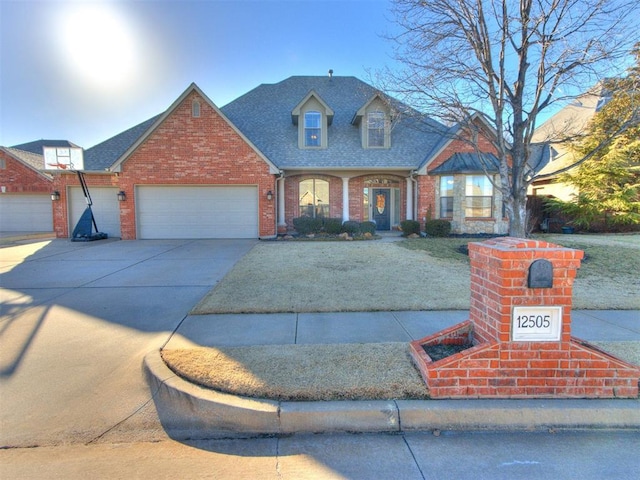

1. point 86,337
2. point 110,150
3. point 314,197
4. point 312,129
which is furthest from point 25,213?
point 86,337

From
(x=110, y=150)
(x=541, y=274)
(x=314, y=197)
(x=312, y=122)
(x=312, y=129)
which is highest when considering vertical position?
(x=312, y=122)

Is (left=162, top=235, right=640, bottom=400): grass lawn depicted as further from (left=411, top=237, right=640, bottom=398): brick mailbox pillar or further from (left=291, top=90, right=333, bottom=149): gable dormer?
(left=291, top=90, right=333, bottom=149): gable dormer

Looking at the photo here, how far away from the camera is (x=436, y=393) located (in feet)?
9.11

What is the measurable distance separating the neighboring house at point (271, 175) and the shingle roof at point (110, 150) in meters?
0.05

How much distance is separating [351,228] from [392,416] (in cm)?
1222

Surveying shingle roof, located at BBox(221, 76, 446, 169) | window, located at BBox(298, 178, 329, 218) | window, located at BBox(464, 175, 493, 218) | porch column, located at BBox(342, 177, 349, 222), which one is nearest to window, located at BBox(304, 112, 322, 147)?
shingle roof, located at BBox(221, 76, 446, 169)

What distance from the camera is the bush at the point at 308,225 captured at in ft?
48.6

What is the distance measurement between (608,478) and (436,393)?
1103mm

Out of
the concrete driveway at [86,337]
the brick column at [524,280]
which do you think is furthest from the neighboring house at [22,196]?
the brick column at [524,280]

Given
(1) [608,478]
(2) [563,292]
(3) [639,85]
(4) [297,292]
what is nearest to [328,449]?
(1) [608,478]

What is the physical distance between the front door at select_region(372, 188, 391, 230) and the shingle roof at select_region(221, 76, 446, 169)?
167cm

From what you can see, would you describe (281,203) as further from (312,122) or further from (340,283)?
(340,283)

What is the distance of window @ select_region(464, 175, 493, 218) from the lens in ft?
47.9

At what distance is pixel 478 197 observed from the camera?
48.3ft
